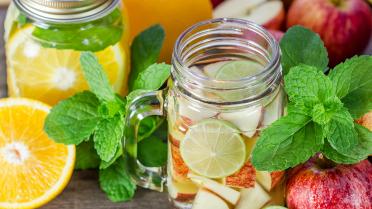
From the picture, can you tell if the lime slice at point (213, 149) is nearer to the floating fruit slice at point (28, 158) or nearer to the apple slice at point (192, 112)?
the apple slice at point (192, 112)

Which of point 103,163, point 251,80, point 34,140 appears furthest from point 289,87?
point 34,140

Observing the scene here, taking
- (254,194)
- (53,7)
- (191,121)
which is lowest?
(254,194)

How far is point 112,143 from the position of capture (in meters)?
1.11

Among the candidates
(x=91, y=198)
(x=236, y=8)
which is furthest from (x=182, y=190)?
(x=236, y=8)

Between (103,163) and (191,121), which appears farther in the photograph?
(103,163)

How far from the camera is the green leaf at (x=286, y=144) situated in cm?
101

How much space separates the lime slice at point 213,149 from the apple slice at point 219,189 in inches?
0.6

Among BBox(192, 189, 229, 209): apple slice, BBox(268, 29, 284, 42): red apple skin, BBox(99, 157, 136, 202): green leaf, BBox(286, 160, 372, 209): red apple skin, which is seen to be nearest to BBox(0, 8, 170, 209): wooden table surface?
BBox(99, 157, 136, 202): green leaf

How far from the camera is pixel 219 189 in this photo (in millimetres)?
1085

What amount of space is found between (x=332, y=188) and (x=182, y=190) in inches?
8.2

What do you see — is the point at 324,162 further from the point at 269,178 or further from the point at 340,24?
the point at 340,24

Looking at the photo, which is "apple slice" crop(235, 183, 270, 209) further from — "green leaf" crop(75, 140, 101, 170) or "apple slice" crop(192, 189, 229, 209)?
"green leaf" crop(75, 140, 101, 170)

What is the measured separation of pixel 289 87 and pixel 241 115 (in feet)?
0.23

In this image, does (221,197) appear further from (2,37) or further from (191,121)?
(2,37)
